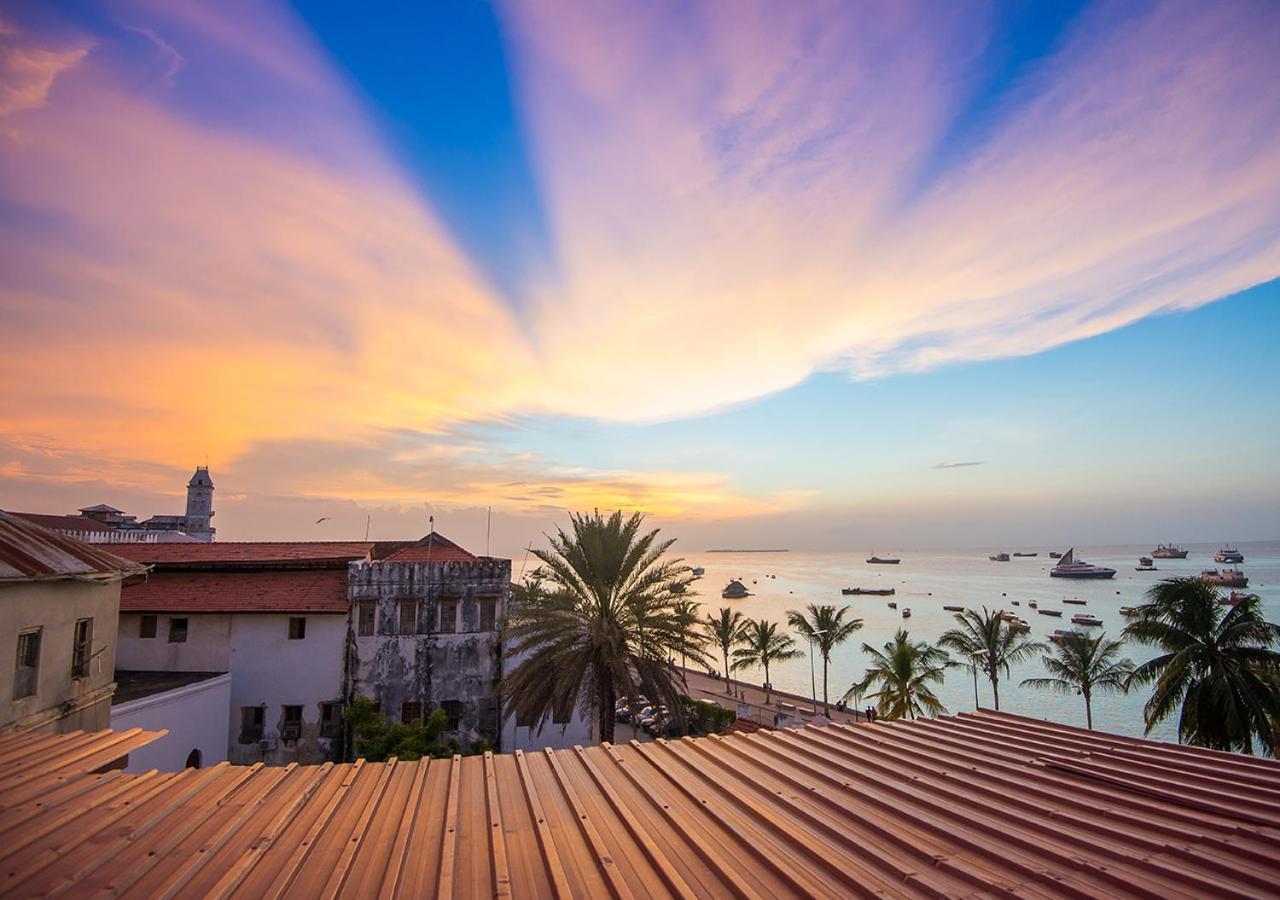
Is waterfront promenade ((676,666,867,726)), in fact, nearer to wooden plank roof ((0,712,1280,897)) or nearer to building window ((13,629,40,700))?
building window ((13,629,40,700))

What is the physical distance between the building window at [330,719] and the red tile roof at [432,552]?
613 centimetres

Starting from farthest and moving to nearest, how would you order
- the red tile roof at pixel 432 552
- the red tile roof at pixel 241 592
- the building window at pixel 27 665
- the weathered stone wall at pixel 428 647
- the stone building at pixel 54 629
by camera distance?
the red tile roof at pixel 432 552 < the weathered stone wall at pixel 428 647 < the red tile roof at pixel 241 592 < the building window at pixel 27 665 < the stone building at pixel 54 629

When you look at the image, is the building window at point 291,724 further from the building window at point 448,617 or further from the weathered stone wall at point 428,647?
the building window at point 448,617

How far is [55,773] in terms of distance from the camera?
20.9ft

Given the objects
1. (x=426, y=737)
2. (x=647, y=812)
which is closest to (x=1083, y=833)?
(x=647, y=812)

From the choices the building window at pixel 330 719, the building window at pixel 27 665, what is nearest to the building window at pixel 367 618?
the building window at pixel 330 719

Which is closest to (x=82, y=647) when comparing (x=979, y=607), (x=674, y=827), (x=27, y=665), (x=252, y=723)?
(x=27, y=665)

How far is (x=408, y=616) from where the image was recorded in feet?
83.9

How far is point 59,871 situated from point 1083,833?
7130 mm

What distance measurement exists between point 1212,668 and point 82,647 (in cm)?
3473

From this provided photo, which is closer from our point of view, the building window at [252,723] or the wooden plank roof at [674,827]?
the wooden plank roof at [674,827]

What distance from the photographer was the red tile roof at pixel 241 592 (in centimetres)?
2456

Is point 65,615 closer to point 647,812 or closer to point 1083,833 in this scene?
point 647,812

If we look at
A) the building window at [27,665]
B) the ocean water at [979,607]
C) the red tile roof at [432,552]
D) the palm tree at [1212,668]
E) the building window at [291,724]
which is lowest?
the ocean water at [979,607]
